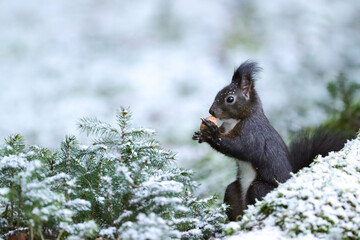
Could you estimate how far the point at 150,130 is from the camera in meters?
1.99

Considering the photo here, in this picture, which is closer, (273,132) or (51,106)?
(273,132)

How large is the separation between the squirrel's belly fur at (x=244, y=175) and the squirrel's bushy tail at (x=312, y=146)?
280 mm

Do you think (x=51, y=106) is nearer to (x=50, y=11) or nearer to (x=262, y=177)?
(x=50, y=11)

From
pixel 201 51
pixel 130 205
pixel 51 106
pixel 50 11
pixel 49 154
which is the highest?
pixel 50 11

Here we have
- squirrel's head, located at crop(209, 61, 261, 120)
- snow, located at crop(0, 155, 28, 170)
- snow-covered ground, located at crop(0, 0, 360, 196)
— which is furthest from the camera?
snow-covered ground, located at crop(0, 0, 360, 196)

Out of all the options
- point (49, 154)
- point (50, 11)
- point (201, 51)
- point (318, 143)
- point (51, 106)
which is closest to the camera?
point (49, 154)

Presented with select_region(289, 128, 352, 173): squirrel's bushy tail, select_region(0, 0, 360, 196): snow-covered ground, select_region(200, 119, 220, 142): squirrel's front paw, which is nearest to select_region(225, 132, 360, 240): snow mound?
select_region(200, 119, 220, 142): squirrel's front paw

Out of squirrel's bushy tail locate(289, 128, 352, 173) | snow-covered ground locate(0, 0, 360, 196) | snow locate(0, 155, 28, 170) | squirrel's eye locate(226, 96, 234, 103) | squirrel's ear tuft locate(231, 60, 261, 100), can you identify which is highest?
snow-covered ground locate(0, 0, 360, 196)

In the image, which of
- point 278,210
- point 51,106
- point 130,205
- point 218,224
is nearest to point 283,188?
point 278,210

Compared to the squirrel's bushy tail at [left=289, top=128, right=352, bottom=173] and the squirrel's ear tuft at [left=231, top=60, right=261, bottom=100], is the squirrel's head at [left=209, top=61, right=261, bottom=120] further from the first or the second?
the squirrel's bushy tail at [left=289, top=128, right=352, bottom=173]

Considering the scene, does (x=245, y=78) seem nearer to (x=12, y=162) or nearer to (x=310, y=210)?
(x=310, y=210)

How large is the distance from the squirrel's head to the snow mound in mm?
867

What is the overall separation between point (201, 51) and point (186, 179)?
5.82m

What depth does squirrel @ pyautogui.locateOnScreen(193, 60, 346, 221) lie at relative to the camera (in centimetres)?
237
